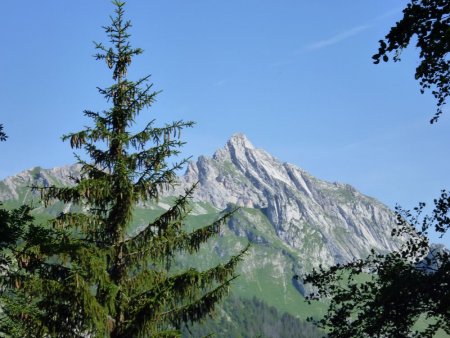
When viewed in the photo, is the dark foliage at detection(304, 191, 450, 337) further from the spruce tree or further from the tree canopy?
the spruce tree

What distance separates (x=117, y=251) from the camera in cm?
1630

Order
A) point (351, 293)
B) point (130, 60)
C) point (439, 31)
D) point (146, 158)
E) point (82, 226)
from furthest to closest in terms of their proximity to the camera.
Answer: point (130, 60), point (146, 158), point (82, 226), point (351, 293), point (439, 31)

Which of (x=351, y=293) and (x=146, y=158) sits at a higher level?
(x=146, y=158)

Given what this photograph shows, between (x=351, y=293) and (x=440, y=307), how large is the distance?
115 inches

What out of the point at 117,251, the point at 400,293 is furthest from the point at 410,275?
the point at 117,251

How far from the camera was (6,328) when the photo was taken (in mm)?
15164

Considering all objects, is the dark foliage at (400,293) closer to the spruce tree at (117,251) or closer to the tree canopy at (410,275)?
the tree canopy at (410,275)

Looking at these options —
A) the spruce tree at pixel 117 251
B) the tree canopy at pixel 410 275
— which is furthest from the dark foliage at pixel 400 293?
the spruce tree at pixel 117 251

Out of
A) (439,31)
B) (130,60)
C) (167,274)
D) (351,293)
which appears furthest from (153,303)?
(439,31)

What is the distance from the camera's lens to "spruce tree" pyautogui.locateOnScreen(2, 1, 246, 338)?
45.5 ft

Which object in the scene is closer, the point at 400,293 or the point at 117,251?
the point at 400,293

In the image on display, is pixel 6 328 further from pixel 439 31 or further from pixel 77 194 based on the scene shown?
pixel 439 31

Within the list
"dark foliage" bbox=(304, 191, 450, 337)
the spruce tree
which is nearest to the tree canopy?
"dark foliage" bbox=(304, 191, 450, 337)

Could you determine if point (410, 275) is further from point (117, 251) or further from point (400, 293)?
point (117, 251)
